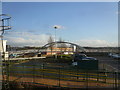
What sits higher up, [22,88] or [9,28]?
[9,28]

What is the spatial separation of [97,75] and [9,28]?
6.60 m

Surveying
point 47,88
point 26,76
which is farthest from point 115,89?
point 26,76

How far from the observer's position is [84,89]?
7.71m

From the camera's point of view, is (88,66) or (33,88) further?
(88,66)

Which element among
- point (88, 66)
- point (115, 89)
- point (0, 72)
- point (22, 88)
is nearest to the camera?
point (115, 89)

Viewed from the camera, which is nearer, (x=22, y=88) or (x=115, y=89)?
(x=115, y=89)

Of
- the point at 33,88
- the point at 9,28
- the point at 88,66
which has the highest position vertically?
the point at 9,28

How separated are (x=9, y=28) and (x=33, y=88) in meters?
3.90

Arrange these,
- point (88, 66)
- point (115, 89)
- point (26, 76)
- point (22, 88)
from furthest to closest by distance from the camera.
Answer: point (88, 66)
point (26, 76)
point (22, 88)
point (115, 89)

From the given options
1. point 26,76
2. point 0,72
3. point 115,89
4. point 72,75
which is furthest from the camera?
point 26,76

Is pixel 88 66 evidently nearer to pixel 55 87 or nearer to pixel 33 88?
pixel 55 87

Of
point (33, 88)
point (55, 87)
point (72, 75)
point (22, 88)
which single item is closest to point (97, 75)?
point (72, 75)

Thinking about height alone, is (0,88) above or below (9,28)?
below

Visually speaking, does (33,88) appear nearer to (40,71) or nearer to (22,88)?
(22,88)
